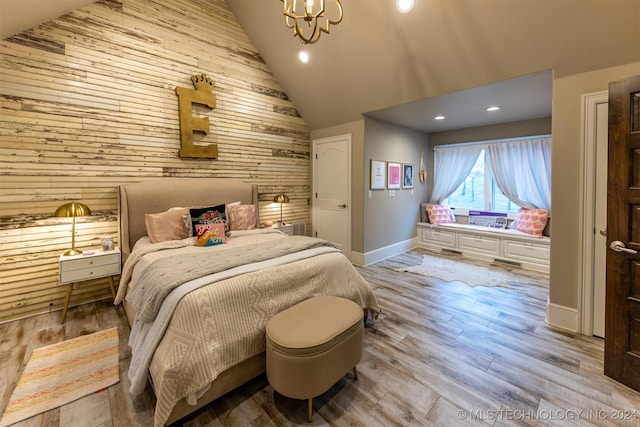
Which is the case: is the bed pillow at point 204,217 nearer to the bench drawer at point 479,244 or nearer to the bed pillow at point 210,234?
the bed pillow at point 210,234

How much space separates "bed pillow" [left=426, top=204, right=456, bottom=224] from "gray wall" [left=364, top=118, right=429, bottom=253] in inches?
10.4

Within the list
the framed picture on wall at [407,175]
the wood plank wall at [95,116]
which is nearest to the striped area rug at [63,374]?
the wood plank wall at [95,116]

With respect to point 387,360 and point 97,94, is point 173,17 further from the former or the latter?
point 387,360

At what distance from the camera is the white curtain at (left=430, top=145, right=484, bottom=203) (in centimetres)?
531

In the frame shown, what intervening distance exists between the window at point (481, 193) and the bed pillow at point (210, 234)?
4.77 m

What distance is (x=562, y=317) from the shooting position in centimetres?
255

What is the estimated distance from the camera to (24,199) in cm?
270

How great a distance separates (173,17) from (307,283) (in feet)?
12.7

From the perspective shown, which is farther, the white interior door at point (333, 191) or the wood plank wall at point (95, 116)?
the white interior door at point (333, 191)

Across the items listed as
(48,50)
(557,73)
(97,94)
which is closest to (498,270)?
(557,73)

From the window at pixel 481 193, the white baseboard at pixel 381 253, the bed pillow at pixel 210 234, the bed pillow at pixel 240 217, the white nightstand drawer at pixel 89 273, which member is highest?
the window at pixel 481 193

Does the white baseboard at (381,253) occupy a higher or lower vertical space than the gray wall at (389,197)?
lower

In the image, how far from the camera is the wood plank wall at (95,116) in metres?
2.68

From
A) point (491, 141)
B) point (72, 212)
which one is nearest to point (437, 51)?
point (491, 141)
